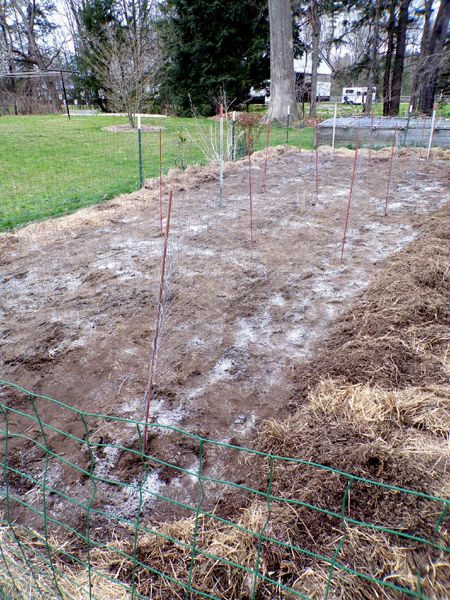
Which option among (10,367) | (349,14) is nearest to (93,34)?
(349,14)

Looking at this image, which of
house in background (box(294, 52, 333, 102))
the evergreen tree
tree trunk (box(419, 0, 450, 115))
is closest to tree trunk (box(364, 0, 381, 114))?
tree trunk (box(419, 0, 450, 115))

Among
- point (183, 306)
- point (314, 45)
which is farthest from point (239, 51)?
point (183, 306)

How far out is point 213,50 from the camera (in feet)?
62.7

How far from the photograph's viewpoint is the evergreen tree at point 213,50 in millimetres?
18359

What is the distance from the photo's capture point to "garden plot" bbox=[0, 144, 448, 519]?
2482 mm

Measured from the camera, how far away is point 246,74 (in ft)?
63.3

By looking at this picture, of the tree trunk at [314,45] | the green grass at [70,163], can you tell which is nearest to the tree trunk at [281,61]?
the green grass at [70,163]

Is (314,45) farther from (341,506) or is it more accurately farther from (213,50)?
(341,506)

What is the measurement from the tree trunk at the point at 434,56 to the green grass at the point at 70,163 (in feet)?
18.4

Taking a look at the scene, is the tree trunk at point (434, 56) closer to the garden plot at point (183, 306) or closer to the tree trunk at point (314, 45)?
the tree trunk at point (314, 45)

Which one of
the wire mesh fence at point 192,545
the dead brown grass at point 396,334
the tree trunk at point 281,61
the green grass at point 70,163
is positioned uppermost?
the tree trunk at point 281,61

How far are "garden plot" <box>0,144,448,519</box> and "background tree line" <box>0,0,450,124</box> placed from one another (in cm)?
Result: 1008

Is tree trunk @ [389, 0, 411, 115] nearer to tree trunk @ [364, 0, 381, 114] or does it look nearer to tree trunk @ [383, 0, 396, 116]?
tree trunk @ [383, 0, 396, 116]

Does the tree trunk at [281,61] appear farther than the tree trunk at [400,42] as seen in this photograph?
No
